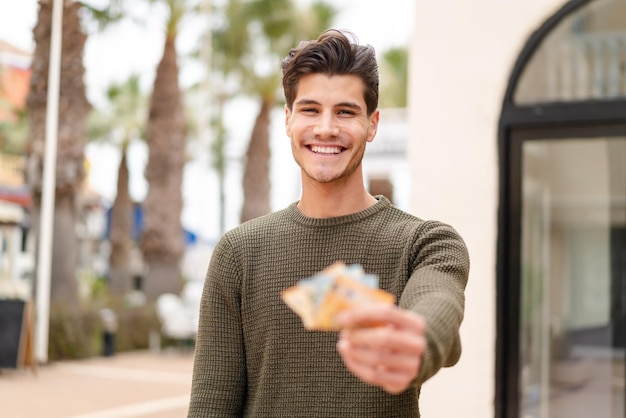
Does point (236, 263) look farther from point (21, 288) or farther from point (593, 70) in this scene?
point (21, 288)

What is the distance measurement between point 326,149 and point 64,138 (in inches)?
602

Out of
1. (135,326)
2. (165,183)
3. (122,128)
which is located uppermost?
(122,128)

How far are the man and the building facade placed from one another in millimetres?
3615

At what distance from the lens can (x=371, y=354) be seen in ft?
4.31

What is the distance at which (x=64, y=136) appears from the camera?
16562mm

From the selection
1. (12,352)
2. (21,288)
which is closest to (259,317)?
(12,352)

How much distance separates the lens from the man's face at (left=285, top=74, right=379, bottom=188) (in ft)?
6.35

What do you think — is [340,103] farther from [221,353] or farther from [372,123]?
[221,353]

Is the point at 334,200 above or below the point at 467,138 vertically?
below

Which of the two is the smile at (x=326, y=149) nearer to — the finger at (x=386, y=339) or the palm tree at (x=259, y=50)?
the finger at (x=386, y=339)

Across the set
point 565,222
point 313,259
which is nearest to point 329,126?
point 313,259

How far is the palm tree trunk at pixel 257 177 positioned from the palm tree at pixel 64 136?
7.26 m

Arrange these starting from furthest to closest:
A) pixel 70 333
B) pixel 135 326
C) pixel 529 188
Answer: pixel 135 326
pixel 70 333
pixel 529 188

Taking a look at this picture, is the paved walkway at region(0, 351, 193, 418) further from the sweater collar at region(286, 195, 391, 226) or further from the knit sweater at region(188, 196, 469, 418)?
the sweater collar at region(286, 195, 391, 226)
